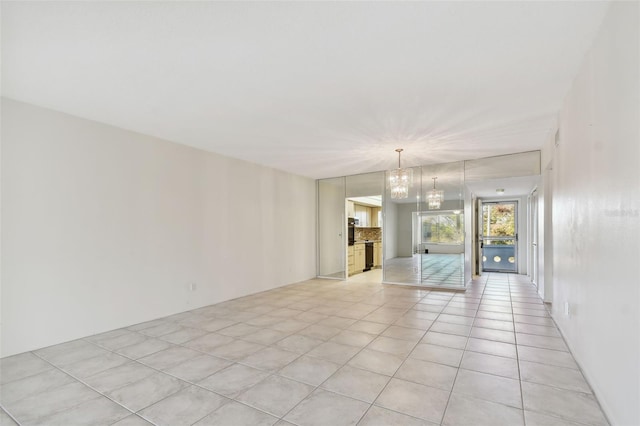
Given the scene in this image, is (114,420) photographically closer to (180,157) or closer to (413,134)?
(180,157)

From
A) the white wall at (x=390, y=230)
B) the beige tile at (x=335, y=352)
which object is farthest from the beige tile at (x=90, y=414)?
the white wall at (x=390, y=230)

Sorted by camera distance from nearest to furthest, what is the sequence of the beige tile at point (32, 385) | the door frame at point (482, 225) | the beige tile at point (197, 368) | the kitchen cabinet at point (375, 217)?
the beige tile at point (32, 385), the beige tile at point (197, 368), the door frame at point (482, 225), the kitchen cabinet at point (375, 217)

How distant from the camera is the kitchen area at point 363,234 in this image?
869cm

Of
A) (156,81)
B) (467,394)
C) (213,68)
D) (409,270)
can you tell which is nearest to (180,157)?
(156,81)

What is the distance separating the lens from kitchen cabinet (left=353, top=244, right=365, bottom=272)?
892 cm

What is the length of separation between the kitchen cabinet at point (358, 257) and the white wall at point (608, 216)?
6115 mm

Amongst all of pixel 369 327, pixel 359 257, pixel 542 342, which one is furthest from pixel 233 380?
pixel 359 257

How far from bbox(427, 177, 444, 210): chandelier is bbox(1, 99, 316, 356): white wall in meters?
4.04

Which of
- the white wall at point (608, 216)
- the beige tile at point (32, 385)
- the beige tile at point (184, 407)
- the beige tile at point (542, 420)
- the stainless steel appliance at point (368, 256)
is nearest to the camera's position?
the white wall at point (608, 216)

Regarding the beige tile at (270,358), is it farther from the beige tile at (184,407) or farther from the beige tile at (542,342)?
the beige tile at (542,342)

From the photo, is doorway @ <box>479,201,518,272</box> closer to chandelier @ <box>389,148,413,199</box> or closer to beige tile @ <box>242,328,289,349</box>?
chandelier @ <box>389,148,413,199</box>

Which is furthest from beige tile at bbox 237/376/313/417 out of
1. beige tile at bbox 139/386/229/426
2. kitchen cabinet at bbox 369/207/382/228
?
kitchen cabinet at bbox 369/207/382/228

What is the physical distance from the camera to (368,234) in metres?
10.8

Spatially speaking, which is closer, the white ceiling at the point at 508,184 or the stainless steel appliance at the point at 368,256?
the white ceiling at the point at 508,184
